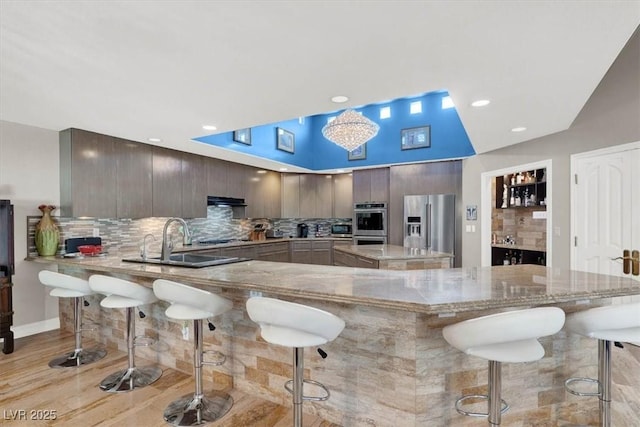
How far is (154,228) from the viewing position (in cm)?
475

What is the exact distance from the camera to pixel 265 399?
Answer: 89.5 inches

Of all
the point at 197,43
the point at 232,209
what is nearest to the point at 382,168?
the point at 232,209

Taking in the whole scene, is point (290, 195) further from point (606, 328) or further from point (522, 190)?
point (606, 328)

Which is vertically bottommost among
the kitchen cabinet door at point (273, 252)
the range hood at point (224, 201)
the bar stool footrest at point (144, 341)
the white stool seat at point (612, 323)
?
the bar stool footrest at point (144, 341)

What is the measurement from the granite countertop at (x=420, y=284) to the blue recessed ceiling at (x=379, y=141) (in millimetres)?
2698

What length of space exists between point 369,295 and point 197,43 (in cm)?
162

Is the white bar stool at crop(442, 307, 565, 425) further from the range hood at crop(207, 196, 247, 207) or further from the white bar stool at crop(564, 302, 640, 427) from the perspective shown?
the range hood at crop(207, 196, 247, 207)

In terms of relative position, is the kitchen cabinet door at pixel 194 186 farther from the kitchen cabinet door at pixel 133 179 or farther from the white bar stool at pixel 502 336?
the white bar stool at pixel 502 336

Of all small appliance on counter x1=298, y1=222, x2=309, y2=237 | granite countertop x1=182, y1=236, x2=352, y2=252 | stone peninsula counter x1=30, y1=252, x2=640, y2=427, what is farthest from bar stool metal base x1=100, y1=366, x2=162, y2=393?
small appliance on counter x1=298, y1=222, x2=309, y2=237

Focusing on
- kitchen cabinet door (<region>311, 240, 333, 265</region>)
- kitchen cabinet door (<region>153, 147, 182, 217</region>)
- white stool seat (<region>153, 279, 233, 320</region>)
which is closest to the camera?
white stool seat (<region>153, 279, 233, 320</region>)

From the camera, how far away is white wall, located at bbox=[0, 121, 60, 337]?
136 inches

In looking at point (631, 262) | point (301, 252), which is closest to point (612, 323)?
point (631, 262)

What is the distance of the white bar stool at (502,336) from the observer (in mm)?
1367

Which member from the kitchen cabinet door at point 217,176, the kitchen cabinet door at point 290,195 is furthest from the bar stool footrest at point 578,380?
the kitchen cabinet door at point 290,195
